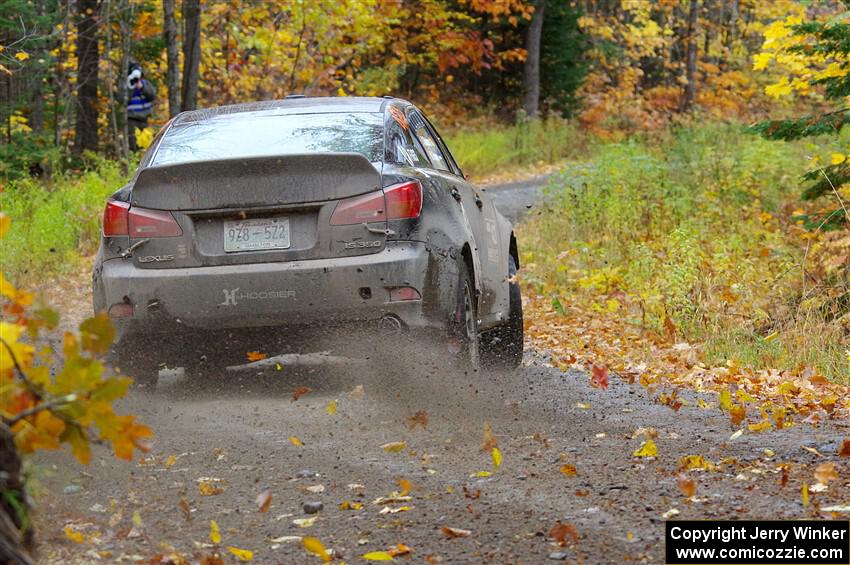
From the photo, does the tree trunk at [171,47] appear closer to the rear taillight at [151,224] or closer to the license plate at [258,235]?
the rear taillight at [151,224]

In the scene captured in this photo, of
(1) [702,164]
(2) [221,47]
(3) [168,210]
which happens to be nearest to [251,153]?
(3) [168,210]

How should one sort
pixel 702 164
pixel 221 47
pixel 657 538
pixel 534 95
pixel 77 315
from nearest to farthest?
pixel 657 538 < pixel 77 315 < pixel 702 164 < pixel 221 47 < pixel 534 95

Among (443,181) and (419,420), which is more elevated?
(443,181)

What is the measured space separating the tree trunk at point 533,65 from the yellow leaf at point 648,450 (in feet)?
87.0

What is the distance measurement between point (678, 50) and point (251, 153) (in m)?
39.0

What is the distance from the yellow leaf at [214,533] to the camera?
158 inches

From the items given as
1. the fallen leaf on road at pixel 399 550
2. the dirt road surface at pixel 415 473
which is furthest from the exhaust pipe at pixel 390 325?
the fallen leaf on road at pixel 399 550

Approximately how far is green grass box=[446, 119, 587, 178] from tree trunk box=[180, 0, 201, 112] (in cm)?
811

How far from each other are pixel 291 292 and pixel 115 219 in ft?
3.56

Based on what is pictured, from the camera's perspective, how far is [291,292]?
19.5ft

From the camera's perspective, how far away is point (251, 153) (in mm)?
6246

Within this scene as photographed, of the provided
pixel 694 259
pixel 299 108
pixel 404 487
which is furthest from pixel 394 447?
pixel 694 259

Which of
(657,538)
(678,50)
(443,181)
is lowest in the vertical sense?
(678,50)

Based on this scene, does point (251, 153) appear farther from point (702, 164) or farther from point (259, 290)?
point (702, 164)
